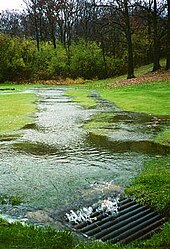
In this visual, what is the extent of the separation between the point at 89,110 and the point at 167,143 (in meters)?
7.40

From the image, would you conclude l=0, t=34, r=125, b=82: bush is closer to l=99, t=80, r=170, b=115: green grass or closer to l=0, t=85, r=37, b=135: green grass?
l=99, t=80, r=170, b=115: green grass

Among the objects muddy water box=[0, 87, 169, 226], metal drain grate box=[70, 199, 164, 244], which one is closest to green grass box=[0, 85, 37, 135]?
muddy water box=[0, 87, 169, 226]

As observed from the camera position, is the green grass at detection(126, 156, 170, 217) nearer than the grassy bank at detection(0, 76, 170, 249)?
No

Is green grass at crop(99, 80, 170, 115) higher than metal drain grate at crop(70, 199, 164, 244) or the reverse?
higher

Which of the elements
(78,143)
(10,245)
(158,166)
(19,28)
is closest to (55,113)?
(78,143)

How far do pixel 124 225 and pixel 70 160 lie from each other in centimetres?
326

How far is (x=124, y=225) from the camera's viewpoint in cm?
525

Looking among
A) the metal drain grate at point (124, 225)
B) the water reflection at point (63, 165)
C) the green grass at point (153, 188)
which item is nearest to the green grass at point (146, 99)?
the water reflection at point (63, 165)

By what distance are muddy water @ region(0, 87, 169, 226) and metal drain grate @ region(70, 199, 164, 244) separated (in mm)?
573

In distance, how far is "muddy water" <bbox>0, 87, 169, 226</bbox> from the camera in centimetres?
631

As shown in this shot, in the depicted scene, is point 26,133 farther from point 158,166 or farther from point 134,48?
point 134,48

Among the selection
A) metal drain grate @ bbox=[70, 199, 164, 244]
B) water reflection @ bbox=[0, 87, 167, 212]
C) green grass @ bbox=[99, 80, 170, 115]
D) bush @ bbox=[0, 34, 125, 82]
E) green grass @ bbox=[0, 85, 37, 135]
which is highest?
bush @ bbox=[0, 34, 125, 82]

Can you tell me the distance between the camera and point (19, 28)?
7269cm

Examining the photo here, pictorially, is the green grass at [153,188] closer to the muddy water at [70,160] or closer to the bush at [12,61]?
the muddy water at [70,160]
